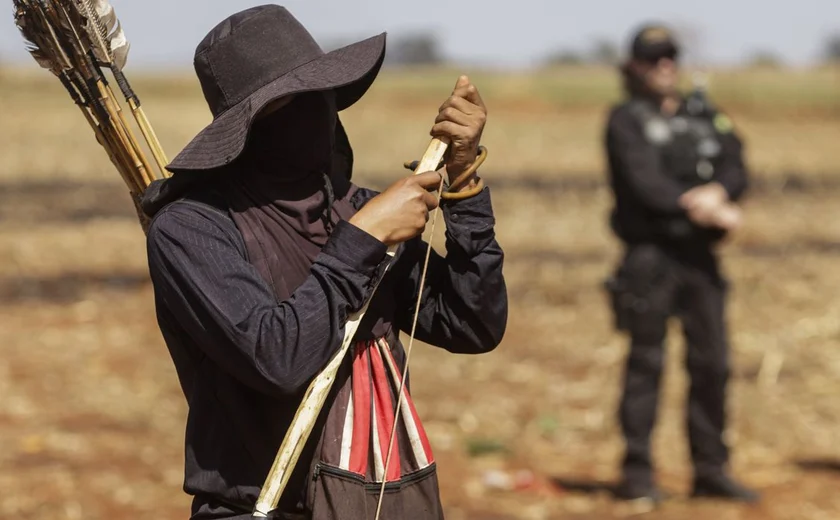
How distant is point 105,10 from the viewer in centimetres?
313

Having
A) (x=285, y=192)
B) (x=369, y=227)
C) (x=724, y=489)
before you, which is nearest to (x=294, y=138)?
(x=285, y=192)

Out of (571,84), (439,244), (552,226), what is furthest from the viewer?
(571,84)

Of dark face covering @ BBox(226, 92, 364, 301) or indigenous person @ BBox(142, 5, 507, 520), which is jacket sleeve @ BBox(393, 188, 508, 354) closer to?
indigenous person @ BBox(142, 5, 507, 520)

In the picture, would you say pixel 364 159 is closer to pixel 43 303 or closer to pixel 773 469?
Result: pixel 43 303

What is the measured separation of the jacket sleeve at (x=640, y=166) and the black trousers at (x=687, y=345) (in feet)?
0.95

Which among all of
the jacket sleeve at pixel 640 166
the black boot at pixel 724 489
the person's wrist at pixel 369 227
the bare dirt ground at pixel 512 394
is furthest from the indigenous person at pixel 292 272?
the black boot at pixel 724 489

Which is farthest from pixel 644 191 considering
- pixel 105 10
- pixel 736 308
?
pixel 736 308

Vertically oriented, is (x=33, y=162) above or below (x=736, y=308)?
above

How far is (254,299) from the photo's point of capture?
2.65 meters

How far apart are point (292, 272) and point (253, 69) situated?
44cm

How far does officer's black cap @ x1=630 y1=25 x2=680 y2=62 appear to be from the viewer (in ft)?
23.4

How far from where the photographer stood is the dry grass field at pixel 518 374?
7531mm

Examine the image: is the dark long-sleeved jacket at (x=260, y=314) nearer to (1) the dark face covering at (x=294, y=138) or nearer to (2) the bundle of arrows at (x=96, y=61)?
(1) the dark face covering at (x=294, y=138)

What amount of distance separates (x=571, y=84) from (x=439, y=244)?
1535 inches
